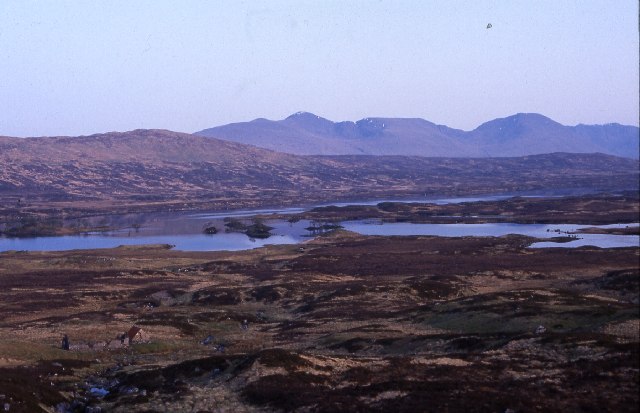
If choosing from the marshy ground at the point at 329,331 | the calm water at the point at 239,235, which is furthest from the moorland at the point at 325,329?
the calm water at the point at 239,235

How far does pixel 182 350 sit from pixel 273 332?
8.61 m

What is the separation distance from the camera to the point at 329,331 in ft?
177

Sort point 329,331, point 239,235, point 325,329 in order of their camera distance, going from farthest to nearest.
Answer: point 239,235
point 325,329
point 329,331

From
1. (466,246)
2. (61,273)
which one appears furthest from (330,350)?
(466,246)

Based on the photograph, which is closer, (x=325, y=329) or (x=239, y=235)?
(x=325, y=329)

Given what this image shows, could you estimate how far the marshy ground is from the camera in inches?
1139

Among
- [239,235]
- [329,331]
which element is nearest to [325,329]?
[329,331]

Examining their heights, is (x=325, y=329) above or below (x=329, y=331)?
below

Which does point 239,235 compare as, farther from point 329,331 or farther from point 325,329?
point 329,331

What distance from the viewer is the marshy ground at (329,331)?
2894 cm

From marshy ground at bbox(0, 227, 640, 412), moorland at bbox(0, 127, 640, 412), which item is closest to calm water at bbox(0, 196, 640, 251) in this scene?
moorland at bbox(0, 127, 640, 412)

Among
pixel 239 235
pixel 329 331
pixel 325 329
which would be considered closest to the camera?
pixel 329 331

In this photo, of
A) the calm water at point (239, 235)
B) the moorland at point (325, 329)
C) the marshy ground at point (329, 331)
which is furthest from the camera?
the calm water at point (239, 235)

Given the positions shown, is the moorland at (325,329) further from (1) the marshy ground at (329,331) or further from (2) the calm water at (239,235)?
(2) the calm water at (239,235)
